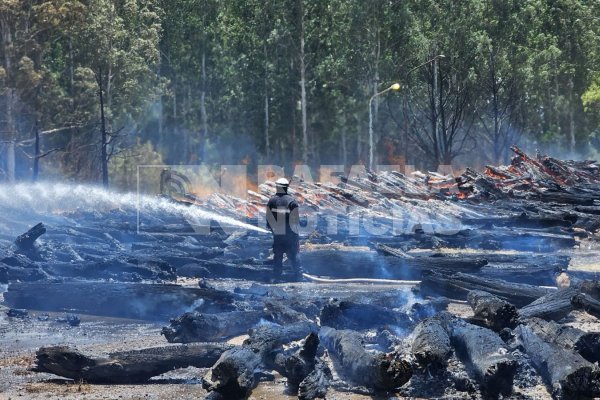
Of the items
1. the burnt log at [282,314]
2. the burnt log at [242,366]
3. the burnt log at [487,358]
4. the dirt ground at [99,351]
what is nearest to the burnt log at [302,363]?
the dirt ground at [99,351]

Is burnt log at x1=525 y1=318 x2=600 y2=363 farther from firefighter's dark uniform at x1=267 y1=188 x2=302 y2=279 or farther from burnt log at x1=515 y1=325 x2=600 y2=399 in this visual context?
firefighter's dark uniform at x1=267 y1=188 x2=302 y2=279

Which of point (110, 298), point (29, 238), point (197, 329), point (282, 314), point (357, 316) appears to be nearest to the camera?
point (197, 329)

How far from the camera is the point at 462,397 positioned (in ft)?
27.8

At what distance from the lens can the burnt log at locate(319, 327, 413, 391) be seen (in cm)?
830

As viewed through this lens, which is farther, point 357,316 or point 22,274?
point 22,274

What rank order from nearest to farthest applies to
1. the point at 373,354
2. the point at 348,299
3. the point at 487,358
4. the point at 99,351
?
1. the point at 487,358
2. the point at 373,354
3. the point at 99,351
4. the point at 348,299

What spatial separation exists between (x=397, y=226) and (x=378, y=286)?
917 cm

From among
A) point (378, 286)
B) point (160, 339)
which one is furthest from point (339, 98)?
point (160, 339)

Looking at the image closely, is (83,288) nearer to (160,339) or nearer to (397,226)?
(160,339)

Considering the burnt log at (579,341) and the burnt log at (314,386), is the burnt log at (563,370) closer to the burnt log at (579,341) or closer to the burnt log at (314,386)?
the burnt log at (579,341)

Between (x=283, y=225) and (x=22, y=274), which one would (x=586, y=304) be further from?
(x=22, y=274)

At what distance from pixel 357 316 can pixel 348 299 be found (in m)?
0.84

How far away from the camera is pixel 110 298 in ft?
46.0

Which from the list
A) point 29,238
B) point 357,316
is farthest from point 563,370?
point 29,238
